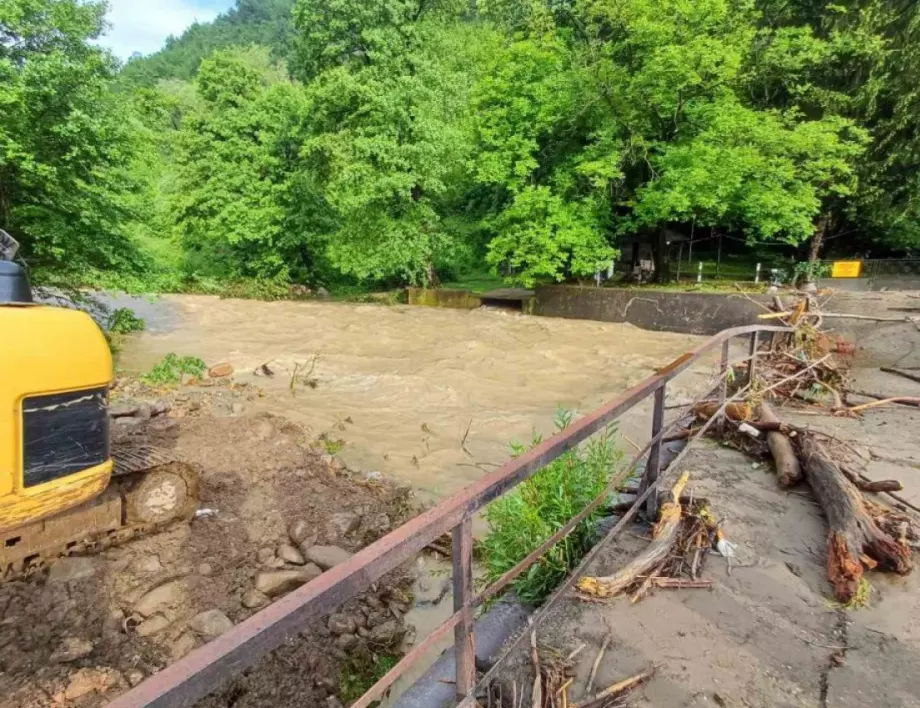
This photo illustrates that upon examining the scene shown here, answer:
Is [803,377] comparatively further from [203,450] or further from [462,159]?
[462,159]

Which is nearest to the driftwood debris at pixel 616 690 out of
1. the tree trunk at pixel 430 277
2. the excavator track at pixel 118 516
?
the excavator track at pixel 118 516

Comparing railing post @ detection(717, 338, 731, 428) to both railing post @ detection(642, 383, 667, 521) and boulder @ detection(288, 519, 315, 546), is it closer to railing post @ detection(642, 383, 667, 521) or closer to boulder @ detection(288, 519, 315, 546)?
railing post @ detection(642, 383, 667, 521)

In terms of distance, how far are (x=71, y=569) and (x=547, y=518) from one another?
3864mm

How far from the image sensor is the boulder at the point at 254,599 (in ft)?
14.6

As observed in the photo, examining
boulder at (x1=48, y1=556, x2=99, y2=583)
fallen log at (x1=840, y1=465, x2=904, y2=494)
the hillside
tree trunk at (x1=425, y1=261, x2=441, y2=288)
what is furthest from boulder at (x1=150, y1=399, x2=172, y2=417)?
the hillside

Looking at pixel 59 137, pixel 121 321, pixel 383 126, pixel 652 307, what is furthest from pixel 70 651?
pixel 383 126

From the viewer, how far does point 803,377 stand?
739 centimetres

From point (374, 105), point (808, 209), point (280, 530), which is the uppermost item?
point (374, 105)

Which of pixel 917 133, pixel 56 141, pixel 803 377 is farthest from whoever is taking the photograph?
pixel 917 133

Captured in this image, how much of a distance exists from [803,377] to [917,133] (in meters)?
19.2

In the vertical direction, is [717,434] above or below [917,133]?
below

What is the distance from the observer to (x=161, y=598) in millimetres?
4371

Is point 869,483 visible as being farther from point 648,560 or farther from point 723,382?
point 648,560

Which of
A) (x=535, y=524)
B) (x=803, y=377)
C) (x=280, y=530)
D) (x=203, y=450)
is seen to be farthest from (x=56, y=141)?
(x=803, y=377)
